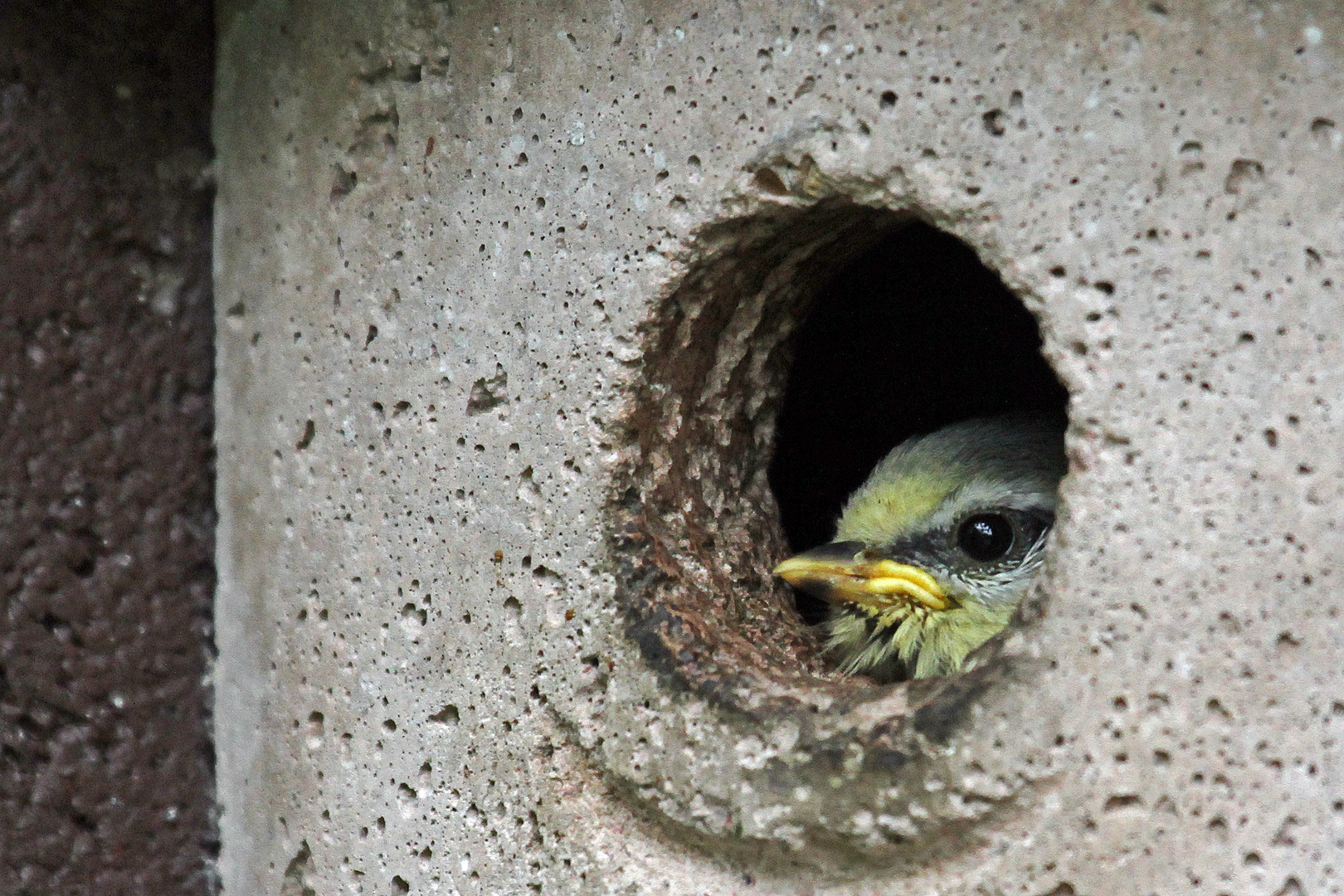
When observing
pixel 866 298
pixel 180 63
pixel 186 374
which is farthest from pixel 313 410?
pixel 866 298

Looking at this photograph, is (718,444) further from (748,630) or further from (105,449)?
(105,449)

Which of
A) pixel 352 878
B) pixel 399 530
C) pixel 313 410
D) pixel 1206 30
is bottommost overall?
pixel 352 878

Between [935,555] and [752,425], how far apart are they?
368 mm

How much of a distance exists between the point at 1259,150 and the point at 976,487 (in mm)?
899

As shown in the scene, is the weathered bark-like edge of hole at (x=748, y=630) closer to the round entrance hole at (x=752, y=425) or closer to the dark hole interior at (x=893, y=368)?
the round entrance hole at (x=752, y=425)

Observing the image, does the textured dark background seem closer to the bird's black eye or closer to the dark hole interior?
the dark hole interior

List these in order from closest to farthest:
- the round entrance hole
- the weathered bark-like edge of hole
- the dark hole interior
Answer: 1. the weathered bark-like edge of hole
2. the round entrance hole
3. the dark hole interior

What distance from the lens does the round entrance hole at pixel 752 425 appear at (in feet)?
5.48

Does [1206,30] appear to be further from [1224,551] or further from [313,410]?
[313,410]

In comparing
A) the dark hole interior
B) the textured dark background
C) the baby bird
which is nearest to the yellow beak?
the baby bird

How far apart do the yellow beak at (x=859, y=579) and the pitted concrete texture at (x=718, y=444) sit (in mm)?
67

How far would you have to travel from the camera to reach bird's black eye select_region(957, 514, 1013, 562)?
2.10 metres

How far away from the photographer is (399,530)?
6.11 feet

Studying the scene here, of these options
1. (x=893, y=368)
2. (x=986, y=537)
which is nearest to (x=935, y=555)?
(x=986, y=537)
